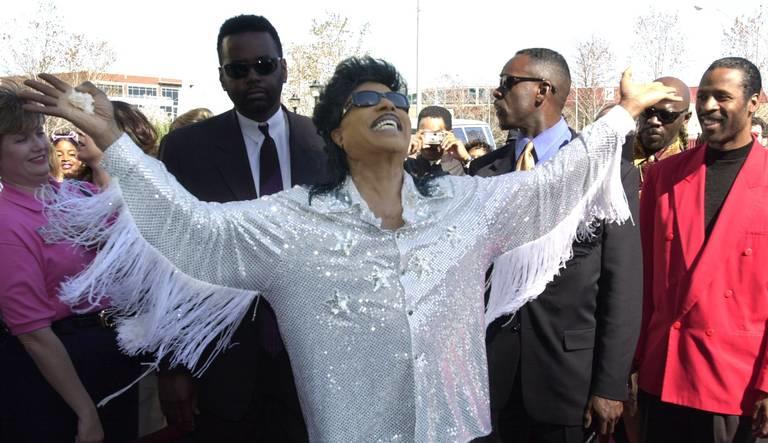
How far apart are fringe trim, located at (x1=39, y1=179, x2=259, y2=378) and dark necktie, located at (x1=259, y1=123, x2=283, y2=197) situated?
89 centimetres

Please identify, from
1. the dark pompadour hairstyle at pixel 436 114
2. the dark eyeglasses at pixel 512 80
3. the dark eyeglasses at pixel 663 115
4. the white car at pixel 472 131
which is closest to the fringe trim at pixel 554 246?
the dark eyeglasses at pixel 512 80

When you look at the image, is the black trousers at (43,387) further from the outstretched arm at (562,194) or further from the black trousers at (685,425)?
the black trousers at (685,425)

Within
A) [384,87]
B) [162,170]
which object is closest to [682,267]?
[384,87]

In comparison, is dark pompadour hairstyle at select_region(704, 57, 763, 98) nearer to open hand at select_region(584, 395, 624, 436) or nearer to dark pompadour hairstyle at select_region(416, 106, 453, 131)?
open hand at select_region(584, 395, 624, 436)

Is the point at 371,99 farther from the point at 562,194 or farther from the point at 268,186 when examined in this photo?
the point at 268,186

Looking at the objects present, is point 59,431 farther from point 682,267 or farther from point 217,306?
point 682,267

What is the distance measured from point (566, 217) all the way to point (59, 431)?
7.00 ft

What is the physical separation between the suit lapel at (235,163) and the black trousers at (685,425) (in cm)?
Answer: 206

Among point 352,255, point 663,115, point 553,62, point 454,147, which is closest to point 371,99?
point 352,255

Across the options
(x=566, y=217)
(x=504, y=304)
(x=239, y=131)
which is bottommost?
(x=504, y=304)

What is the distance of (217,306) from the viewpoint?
228 centimetres

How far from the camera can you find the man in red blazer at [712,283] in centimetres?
316

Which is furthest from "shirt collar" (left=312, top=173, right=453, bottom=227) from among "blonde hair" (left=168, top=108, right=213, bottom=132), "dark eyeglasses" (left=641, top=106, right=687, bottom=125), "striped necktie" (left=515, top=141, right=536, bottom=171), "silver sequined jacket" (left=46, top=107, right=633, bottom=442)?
"blonde hair" (left=168, top=108, right=213, bottom=132)

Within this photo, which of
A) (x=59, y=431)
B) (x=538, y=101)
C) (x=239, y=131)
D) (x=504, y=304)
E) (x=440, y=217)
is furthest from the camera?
(x=538, y=101)
